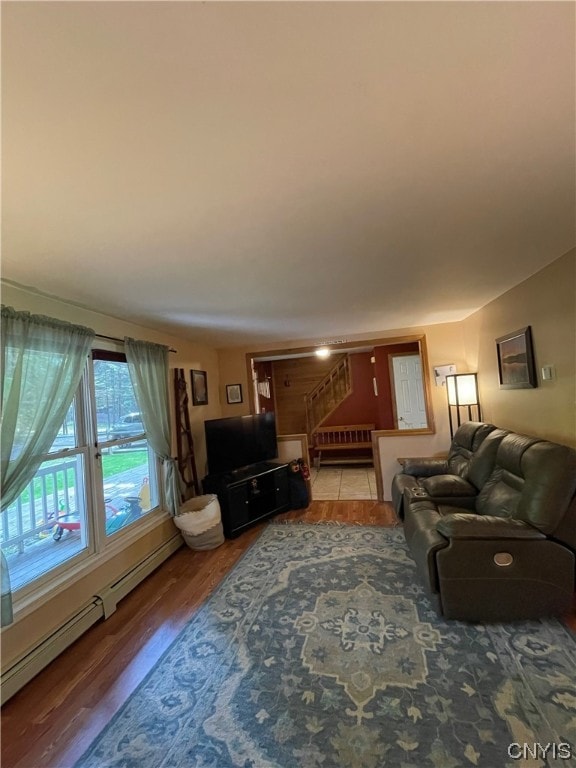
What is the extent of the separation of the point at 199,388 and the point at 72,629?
259 cm

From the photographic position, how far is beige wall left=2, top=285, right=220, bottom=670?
189 cm

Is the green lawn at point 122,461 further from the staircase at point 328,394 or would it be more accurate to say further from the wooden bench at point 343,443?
the staircase at point 328,394

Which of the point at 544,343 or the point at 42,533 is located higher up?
the point at 544,343

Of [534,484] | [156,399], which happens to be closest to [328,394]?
[156,399]

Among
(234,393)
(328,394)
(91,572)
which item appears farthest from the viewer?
(328,394)

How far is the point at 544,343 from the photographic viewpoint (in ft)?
8.32

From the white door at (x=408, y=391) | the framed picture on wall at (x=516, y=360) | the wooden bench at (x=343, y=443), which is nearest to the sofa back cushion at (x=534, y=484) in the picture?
the framed picture on wall at (x=516, y=360)

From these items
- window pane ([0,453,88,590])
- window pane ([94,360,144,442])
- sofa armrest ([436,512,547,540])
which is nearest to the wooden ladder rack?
window pane ([94,360,144,442])

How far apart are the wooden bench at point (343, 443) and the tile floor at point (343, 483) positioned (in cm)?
26

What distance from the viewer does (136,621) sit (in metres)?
2.33

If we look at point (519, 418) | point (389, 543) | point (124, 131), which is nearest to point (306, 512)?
point (389, 543)

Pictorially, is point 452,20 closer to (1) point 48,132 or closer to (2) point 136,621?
(1) point 48,132

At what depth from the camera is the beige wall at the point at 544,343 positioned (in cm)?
227

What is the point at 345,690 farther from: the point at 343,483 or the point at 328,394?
the point at 328,394
